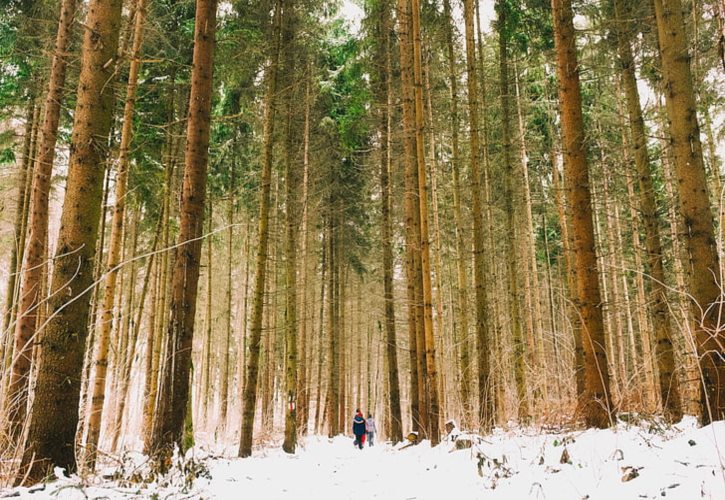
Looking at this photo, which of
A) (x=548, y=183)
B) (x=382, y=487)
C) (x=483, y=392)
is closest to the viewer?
(x=382, y=487)

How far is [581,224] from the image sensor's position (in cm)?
626

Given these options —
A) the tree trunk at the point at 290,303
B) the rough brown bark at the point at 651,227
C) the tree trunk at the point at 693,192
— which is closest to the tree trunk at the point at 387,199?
the tree trunk at the point at 290,303

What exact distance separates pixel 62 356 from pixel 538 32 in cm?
1221

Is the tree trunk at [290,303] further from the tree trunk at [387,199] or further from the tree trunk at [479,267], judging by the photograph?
the tree trunk at [479,267]

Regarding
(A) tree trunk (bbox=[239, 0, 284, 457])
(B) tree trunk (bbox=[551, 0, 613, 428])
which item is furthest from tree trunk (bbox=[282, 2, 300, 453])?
(B) tree trunk (bbox=[551, 0, 613, 428])

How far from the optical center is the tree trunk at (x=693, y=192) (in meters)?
4.35

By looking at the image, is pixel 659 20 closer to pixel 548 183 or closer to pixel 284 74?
pixel 284 74

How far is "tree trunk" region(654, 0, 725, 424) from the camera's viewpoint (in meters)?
4.35

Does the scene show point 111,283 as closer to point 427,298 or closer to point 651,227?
point 427,298

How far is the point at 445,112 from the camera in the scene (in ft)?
46.0

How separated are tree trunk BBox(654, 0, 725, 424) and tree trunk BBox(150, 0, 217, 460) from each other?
5.32 m

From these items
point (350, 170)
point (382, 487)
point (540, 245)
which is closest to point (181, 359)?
point (382, 487)

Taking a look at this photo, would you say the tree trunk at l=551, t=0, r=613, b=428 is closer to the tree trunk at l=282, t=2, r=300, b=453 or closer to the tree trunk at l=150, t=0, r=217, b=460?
the tree trunk at l=150, t=0, r=217, b=460

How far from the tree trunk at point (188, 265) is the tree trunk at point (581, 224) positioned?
4861 millimetres
